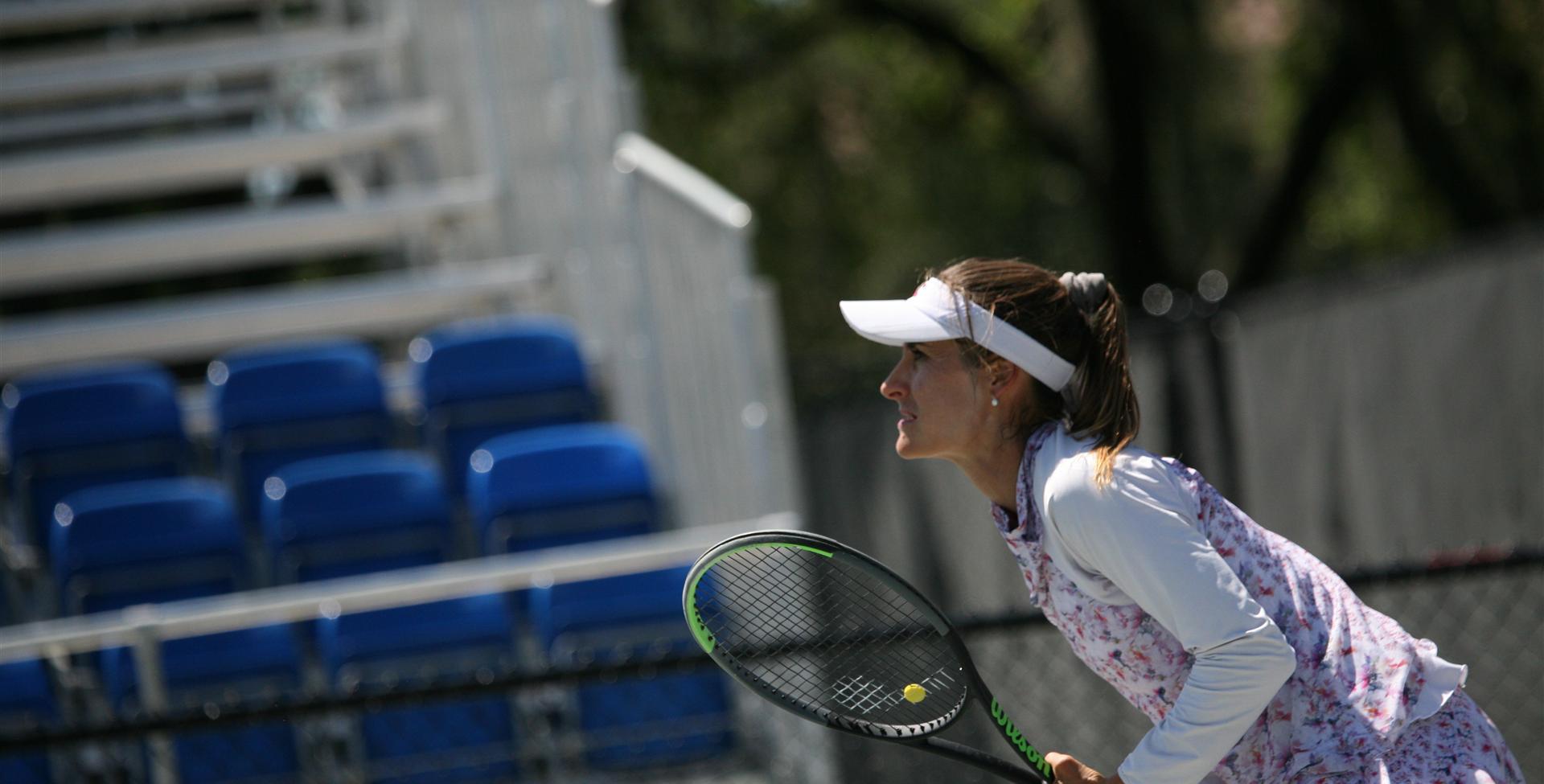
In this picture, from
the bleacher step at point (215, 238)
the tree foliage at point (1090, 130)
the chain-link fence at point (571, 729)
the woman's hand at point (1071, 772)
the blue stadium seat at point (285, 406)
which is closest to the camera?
the woman's hand at point (1071, 772)

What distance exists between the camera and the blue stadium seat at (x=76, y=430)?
20.2 ft

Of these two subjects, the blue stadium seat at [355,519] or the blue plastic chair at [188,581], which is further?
the blue stadium seat at [355,519]

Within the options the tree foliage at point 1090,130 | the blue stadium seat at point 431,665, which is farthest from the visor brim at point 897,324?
the tree foliage at point 1090,130

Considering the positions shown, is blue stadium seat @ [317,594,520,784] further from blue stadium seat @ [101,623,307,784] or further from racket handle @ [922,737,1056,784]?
racket handle @ [922,737,1056,784]

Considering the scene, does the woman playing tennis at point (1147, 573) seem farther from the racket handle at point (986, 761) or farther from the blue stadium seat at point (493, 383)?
the blue stadium seat at point (493, 383)

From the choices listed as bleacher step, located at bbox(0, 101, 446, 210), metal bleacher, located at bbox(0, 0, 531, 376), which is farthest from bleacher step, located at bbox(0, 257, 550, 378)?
bleacher step, located at bbox(0, 101, 446, 210)

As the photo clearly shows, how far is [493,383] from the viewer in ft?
21.1

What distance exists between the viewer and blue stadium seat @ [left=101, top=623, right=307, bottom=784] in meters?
5.03

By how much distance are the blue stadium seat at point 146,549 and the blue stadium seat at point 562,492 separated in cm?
84

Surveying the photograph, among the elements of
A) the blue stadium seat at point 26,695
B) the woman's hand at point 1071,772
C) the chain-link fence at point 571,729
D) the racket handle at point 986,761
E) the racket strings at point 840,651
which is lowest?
the chain-link fence at point 571,729

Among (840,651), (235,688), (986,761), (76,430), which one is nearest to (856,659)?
(840,651)

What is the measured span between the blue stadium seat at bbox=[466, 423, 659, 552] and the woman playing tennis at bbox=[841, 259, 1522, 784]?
137 inches

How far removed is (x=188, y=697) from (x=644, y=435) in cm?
194

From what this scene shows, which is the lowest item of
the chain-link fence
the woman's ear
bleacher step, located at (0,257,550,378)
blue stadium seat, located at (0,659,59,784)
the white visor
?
the chain-link fence
